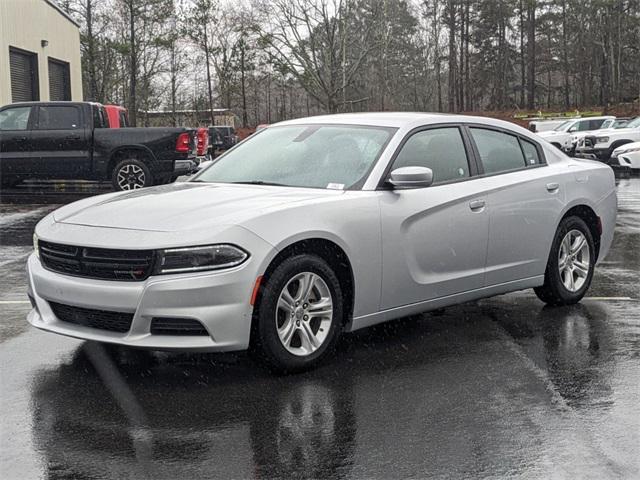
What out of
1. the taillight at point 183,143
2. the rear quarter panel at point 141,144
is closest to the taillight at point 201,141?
the taillight at point 183,143

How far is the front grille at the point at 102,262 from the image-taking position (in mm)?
4742

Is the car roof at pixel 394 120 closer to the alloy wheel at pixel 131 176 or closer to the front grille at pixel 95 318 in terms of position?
the front grille at pixel 95 318

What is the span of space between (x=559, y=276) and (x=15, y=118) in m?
14.1

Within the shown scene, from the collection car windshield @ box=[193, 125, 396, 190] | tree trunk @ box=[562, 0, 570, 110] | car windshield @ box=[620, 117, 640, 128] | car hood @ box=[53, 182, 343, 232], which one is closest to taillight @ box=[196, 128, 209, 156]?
car windshield @ box=[193, 125, 396, 190]

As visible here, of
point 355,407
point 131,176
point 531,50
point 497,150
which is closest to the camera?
point 355,407

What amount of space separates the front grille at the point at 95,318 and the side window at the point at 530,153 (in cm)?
362

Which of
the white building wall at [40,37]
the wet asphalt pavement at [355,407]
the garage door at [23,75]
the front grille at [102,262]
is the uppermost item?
the white building wall at [40,37]

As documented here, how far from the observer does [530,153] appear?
6984 mm

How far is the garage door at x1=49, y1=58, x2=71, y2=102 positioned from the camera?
32.5 metres

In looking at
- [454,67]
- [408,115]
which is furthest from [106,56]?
[408,115]

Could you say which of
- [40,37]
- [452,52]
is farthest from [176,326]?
[452,52]

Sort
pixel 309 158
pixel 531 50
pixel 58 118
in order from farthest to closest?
pixel 531 50, pixel 58 118, pixel 309 158

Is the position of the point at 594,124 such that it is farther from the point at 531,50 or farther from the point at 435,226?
the point at 531,50

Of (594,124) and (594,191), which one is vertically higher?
(594,124)
